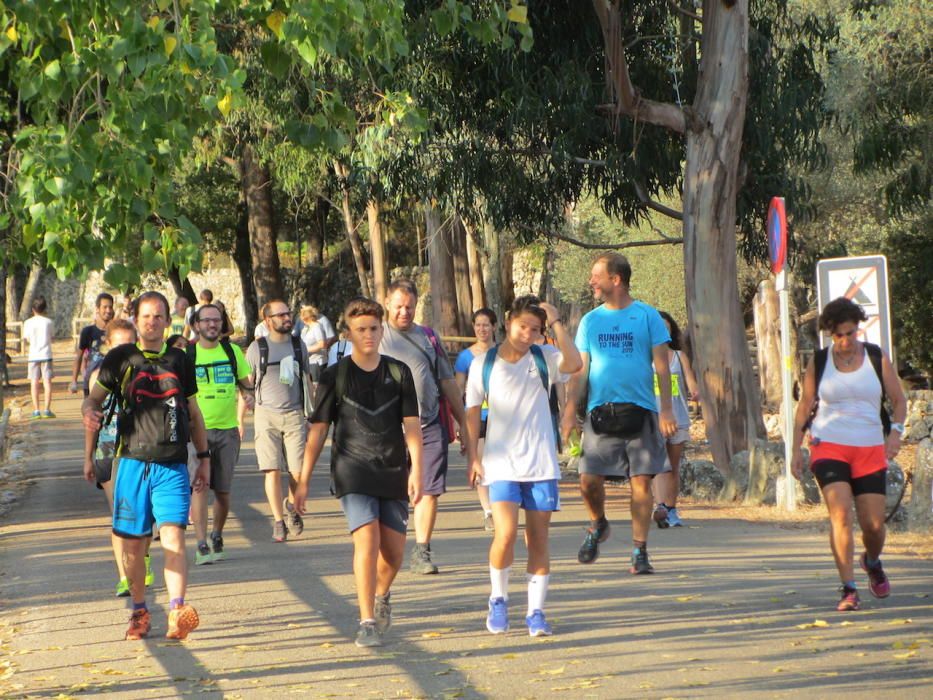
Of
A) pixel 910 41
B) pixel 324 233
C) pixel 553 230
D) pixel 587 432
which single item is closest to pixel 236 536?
pixel 587 432

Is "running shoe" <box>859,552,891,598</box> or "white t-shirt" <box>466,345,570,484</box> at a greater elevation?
"white t-shirt" <box>466,345,570,484</box>

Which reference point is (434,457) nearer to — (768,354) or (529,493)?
(529,493)

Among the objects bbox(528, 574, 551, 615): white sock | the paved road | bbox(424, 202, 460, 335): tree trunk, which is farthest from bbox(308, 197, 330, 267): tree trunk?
bbox(528, 574, 551, 615): white sock

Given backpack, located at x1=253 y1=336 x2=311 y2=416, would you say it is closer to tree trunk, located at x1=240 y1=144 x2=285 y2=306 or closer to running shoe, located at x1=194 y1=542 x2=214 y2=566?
running shoe, located at x1=194 y1=542 x2=214 y2=566

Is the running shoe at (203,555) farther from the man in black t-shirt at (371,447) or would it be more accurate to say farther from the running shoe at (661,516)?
the running shoe at (661,516)

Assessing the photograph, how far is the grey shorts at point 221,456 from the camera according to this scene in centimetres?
1055

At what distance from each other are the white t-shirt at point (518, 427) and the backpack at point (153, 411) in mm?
1571

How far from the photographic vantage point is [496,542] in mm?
7359

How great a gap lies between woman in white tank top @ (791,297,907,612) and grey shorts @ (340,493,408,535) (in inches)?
91.1

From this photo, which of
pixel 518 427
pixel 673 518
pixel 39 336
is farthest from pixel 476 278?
pixel 518 427

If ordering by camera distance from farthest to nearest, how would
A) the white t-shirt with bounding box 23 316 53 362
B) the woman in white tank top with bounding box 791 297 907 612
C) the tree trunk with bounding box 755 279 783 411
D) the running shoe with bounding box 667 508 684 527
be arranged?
the tree trunk with bounding box 755 279 783 411
the white t-shirt with bounding box 23 316 53 362
the running shoe with bounding box 667 508 684 527
the woman in white tank top with bounding box 791 297 907 612

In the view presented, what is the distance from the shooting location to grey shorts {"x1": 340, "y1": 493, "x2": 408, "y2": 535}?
23.5 feet

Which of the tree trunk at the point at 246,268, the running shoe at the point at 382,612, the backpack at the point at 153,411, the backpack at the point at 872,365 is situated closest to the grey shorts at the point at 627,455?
the backpack at the point at 872,365

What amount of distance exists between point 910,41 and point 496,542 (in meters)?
16.6
